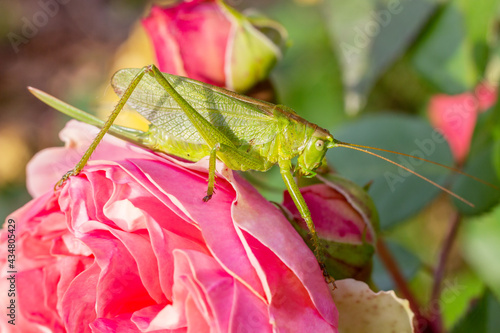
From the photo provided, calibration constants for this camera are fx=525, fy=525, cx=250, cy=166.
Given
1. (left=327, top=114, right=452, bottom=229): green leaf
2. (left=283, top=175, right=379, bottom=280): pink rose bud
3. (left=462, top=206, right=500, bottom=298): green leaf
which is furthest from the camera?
(left=462, top=206, right=500, bottom=298): green leaf

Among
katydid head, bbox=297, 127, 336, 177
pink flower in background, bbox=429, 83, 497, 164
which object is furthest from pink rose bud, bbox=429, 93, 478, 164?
katydid head, bbox=297, 127, 336, 177

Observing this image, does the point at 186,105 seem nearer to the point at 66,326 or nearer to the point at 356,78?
the point at 66,326

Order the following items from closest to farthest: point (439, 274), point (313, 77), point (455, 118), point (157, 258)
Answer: point (157, 258) → point (439, 274) → point (455, 118) → point (313, 77)

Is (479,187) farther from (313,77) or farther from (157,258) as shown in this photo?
(313,77)

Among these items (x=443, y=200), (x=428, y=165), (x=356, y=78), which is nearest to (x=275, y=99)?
(x=356, y=78)

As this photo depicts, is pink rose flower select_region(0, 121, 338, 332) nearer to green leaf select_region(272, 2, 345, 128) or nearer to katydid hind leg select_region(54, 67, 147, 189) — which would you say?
katydid hind leg select_region(54, 67, 147, 189)

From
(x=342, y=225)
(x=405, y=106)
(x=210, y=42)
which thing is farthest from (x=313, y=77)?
(x=342, y=225)

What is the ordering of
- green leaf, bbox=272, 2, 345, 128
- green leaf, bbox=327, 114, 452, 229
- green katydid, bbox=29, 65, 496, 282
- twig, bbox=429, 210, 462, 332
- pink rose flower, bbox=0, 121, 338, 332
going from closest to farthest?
pink rose flower, bbox=0, 121, 338, 332
green katydid, bbox=29, 65, 496, 282
twig, bbox=429, 210, 462, 332
green leaf, bbox=327, 114, 452, 229
green leaf, bbox=272, 2, 345, 128
